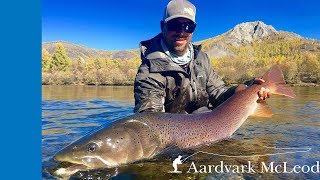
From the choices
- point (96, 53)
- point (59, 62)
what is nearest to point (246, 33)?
point (59, 62)

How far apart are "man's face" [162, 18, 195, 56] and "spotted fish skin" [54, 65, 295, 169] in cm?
75

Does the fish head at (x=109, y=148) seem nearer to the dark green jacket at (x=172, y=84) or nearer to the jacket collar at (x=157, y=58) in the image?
the dark green jacket at (x=172, y=84)

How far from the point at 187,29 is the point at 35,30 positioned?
195 centimetres

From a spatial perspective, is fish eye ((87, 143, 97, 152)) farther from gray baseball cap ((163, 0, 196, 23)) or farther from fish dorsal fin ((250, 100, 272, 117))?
fish dorsal fin ((250, 100, 272, 117))

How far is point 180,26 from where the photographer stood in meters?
3.79

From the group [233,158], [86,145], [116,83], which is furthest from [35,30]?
[116,83]

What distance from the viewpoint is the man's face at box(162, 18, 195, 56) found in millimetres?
3779

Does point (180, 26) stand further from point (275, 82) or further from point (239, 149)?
point (239, 149)

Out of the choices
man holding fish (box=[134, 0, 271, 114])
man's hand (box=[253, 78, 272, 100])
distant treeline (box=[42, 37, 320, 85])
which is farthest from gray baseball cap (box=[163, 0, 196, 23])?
distant treeline (box=[42, 37, 320, 85])

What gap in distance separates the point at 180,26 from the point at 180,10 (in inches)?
6.5

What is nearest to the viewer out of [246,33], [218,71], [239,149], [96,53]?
[239,149]

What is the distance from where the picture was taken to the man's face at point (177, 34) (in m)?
3.78

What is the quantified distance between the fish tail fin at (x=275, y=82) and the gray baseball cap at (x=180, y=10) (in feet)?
2.95

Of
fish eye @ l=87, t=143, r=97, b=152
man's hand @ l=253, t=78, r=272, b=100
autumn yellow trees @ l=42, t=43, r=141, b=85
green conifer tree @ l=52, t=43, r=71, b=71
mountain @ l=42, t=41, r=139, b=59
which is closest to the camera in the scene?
fish eye @ l=87, t=143, r=97, b=152
